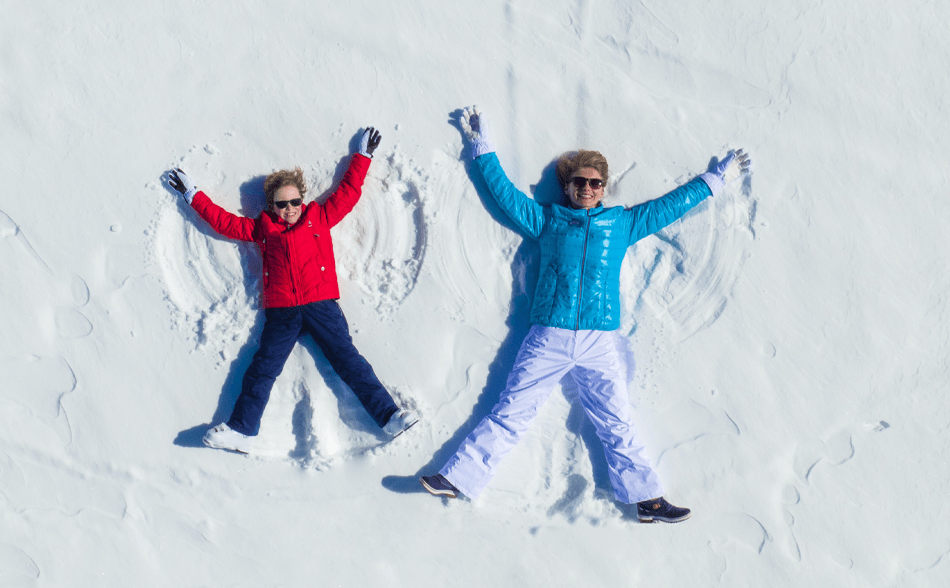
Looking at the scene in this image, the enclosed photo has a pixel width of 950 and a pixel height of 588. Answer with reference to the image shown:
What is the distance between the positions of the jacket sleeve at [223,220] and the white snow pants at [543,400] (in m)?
1.55

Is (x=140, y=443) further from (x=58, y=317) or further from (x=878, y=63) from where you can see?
(x=878, y=63)

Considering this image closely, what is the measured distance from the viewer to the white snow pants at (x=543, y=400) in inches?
108

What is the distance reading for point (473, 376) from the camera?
9.71ft

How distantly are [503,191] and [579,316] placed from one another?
0.75 meters

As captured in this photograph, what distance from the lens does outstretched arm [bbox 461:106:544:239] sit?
9.07 ft

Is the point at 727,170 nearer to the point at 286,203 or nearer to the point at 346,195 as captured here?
the point at 346,195

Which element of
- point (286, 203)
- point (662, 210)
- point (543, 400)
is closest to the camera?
point (286, 203)

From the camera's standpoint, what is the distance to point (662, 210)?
2734 mm

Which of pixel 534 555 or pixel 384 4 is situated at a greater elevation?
pixel 384 4

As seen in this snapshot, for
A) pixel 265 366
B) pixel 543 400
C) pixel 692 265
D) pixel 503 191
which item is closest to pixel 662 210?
pixel 692 265

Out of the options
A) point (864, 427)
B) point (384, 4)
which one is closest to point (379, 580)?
point (864, 427)

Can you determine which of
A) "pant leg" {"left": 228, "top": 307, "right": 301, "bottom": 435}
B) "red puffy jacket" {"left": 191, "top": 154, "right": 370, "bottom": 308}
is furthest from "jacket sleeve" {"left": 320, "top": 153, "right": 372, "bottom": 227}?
"pant leg" {"left": 228, "top": 307, "right": 301, "bottom": 435}

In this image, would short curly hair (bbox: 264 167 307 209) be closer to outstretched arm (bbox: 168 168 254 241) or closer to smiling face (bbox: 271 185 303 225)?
smiling face (bbox: 271 185 303 225)

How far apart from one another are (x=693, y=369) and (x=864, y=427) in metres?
0.95
